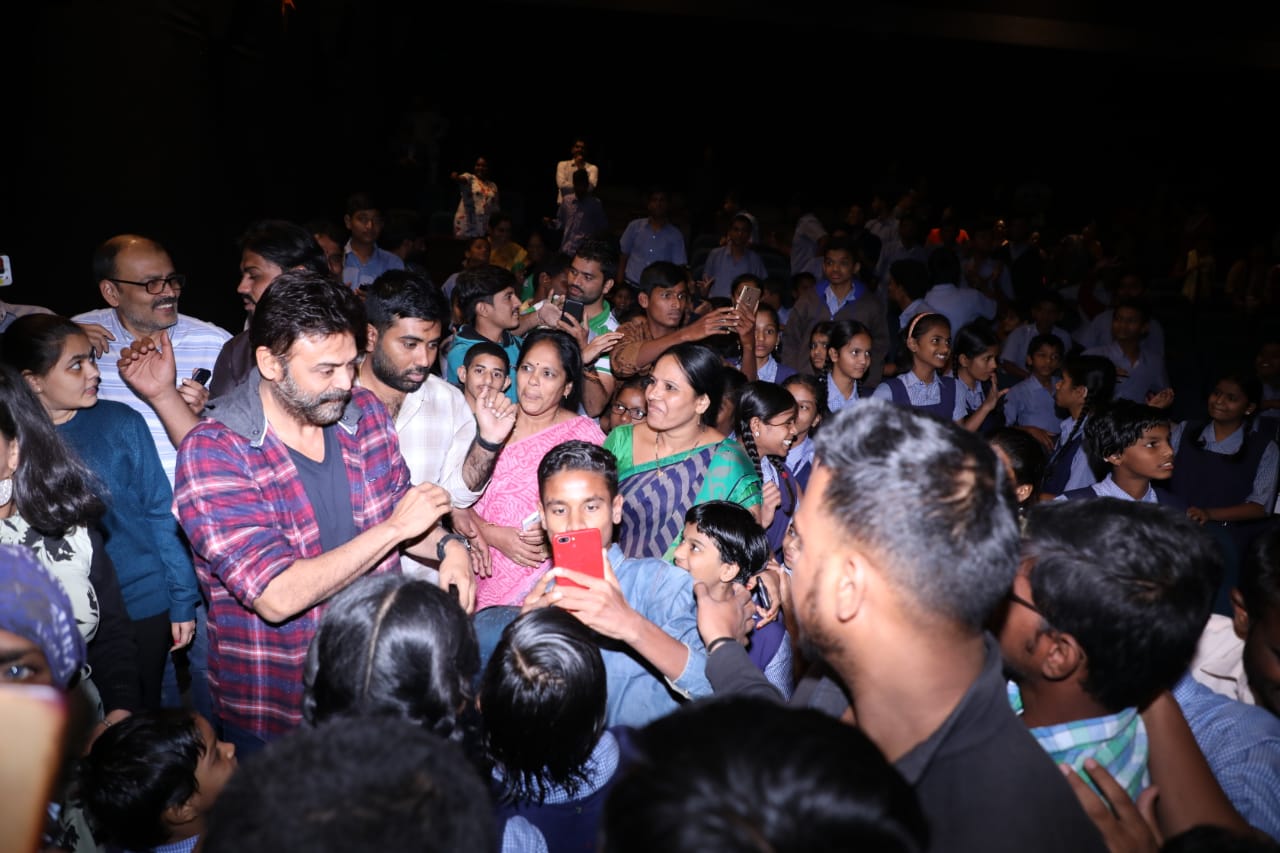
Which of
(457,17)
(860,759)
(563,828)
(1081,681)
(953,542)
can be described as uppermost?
(457,17)

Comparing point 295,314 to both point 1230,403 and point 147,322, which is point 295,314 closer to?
point 147,322

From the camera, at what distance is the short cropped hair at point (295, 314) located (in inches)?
86.8

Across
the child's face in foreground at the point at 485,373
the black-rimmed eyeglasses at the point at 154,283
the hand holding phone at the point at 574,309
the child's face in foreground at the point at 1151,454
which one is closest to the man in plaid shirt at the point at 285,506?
the child's face in foreground at the point at 485,373

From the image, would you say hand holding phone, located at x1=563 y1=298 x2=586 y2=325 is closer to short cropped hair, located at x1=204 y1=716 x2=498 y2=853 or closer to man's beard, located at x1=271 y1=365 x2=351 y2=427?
man's beard, located at x1=271 y1=365 x2=351 y2=427

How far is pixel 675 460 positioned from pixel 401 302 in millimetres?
1132

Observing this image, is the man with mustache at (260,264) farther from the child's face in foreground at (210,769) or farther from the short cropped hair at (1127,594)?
the short cropped hair at (1127,594)

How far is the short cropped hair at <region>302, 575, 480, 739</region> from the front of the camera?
4.91 ft

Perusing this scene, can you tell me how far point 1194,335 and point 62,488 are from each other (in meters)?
11.3

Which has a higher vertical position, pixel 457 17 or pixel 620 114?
pixel 457 17

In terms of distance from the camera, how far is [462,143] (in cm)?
1362

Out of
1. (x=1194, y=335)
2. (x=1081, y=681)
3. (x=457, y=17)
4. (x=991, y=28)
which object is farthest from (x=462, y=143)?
(x=1081, y=681)

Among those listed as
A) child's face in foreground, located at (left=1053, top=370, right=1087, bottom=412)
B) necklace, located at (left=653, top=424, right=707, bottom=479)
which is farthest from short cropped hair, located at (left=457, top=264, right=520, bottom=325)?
child's face in foreground, located at (left=1053, top=370, right=1087, bottom=412)

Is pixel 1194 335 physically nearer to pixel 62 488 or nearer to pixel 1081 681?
pixel 1081 681

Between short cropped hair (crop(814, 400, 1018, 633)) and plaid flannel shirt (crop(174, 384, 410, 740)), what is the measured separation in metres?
1.35
